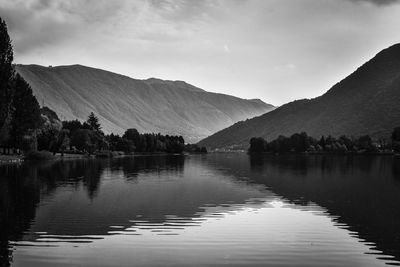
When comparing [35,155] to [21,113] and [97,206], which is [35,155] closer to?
[21,113]

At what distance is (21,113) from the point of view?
14912cm

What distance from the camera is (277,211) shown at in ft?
143

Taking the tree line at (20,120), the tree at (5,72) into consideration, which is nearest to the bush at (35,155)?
the tree line at (20,120)

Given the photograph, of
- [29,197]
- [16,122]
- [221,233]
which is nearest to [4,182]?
[29,197]

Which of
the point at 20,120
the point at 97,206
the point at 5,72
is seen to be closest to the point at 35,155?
the point at 20,120

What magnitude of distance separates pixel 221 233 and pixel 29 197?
28396 mm

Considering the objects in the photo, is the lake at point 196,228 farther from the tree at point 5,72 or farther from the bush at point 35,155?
the bush at point 35,155

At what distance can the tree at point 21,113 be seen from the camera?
148m

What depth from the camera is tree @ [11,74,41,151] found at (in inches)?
5807

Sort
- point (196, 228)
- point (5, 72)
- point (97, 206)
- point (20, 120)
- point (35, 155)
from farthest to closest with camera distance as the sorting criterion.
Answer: point (35, 155) → point (20, 120) → point (5, 72) → point (97, 206) → point (196, 228)

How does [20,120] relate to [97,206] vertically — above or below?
above

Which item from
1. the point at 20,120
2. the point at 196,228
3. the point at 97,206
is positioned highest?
the point at 20,120

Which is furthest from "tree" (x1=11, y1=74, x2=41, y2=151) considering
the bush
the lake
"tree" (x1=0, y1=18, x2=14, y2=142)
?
the lake

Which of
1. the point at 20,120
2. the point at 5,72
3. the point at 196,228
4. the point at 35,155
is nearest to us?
the point at 196,228
